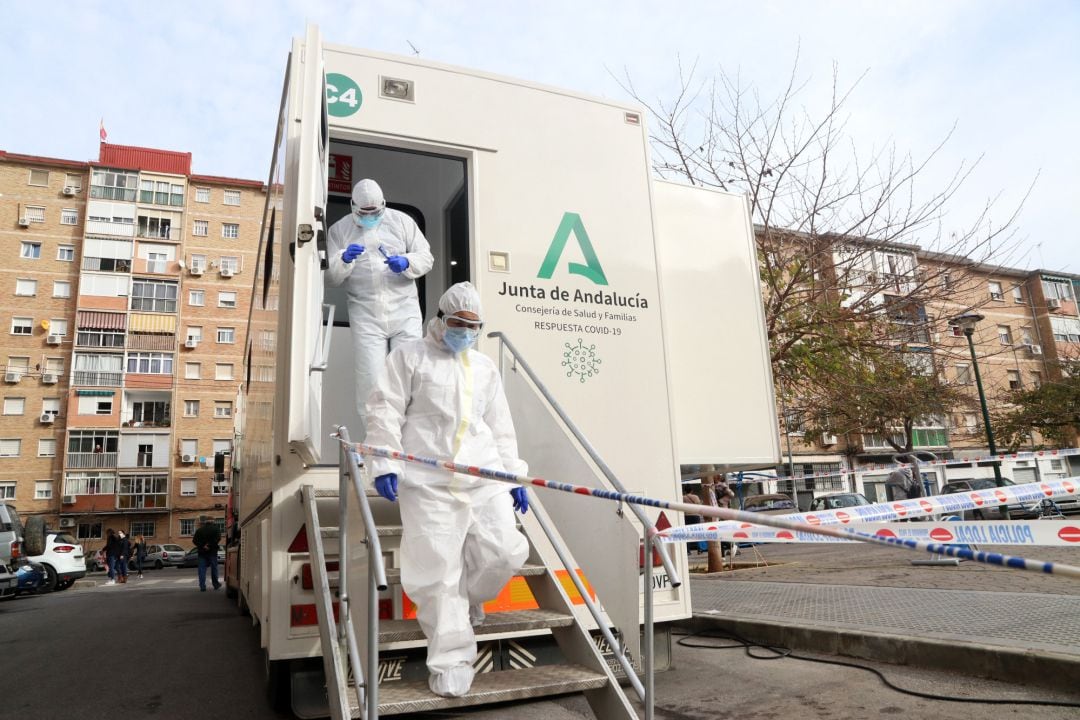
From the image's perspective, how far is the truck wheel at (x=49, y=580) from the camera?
16.5 meters

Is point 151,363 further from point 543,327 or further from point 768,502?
point 543,327

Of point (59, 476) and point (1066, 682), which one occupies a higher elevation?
point (59, 476)

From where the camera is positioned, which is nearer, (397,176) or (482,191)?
(482,191)

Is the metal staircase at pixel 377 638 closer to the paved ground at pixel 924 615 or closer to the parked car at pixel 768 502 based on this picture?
the paved ground at pixel 924 615

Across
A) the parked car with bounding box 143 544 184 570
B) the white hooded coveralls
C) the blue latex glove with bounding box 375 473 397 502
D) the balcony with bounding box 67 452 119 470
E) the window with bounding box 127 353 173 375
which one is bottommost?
the parked car with bounding box 143 544 184 570

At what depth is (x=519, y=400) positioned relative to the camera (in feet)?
14.0

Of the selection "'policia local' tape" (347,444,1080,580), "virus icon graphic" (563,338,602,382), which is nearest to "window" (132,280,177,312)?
"virus icon graphic" (563,338,602,382)

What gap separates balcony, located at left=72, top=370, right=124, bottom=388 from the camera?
41500 millimetres

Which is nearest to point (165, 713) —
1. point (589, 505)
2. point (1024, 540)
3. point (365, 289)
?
point (365, 289)

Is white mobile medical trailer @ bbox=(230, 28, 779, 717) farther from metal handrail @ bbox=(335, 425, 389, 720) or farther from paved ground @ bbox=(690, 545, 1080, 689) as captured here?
paved ground @ bbox=(690, 545, 1080, 689)

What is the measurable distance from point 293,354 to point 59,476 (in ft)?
149

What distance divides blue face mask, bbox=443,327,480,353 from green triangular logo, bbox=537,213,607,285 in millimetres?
1122

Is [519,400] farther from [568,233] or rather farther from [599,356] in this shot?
[568,233]

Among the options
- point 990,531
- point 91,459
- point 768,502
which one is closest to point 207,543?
point 990,531
